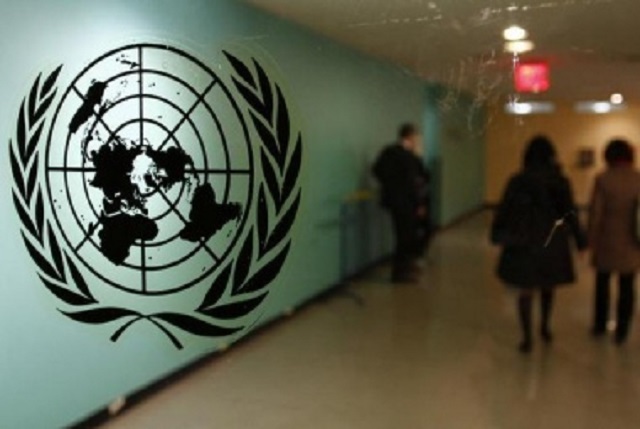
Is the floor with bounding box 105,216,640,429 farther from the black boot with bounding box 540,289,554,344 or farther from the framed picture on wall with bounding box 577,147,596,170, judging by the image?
the framed picture on wall with bounding box 577,147,596,170

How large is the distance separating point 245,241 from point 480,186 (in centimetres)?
77

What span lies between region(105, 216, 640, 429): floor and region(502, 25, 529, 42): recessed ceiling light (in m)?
0.46

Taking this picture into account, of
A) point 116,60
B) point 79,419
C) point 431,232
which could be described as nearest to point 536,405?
point 431,232

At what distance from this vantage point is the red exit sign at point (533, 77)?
1227 mm

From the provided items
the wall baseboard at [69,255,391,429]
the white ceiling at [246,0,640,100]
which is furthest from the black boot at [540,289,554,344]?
the white ceiling at [246,0,640,100]

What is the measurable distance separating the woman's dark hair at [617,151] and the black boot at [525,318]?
117 centimetres

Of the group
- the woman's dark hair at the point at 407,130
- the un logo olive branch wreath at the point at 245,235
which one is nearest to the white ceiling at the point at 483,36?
the woman's dark hair at the point at 407,130

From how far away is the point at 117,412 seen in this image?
1790 mm

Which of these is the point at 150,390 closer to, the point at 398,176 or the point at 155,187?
the point at 398,176

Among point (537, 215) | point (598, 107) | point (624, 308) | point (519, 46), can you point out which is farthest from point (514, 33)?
point (624, 308)

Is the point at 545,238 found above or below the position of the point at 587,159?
below

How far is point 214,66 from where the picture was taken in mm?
951

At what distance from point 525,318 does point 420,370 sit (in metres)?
0.54

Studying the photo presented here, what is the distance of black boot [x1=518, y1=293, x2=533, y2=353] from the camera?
Result: 8.48 ft
